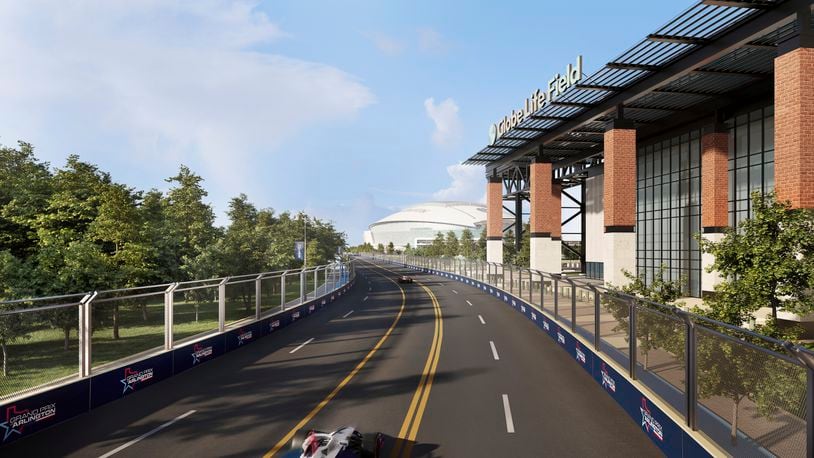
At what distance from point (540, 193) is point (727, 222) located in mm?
13631

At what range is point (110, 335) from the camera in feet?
43.9

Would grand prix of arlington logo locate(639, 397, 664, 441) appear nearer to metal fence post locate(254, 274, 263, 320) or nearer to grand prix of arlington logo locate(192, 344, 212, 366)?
grand prix of arlington logo locate(192, 344, 212, 366)

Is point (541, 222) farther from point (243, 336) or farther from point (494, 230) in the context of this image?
point (243, 336)

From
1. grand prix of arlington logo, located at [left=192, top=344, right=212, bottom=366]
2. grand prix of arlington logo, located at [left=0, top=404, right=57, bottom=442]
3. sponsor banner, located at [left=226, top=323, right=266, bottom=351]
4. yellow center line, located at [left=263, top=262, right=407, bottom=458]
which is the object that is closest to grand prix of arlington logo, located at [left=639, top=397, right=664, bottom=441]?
yellow center line, located at [left=263, top=262, right=407, bottom=458]

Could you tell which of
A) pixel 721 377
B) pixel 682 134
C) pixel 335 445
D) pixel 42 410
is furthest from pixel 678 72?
pixel 42 410

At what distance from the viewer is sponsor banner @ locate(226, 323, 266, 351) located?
1756 cm

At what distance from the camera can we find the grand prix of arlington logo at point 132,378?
12.1 m

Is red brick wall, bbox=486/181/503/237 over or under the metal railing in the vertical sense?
over

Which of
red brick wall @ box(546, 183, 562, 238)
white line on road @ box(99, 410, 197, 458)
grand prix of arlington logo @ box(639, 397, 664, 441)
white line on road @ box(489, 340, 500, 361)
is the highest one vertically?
red brick wall @ box(546, 183, 562, 238)

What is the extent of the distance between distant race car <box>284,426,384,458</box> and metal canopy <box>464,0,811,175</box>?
18.6m

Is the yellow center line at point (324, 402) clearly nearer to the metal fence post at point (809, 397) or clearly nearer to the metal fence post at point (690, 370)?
the metal fence post at point (690, 370)

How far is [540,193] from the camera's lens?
39062mm

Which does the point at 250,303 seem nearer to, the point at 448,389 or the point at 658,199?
the point at 448,389

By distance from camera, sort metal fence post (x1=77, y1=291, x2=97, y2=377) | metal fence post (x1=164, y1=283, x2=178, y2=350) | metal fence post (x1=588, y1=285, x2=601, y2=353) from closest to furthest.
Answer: metal fence post (x1=77, y1=291, x2=97, y2=377)
metal fence post (x1=588, y1=285, x2=601, y2=353)
metal fence post (x1=164, y1=283, x2=178, y2=350)
